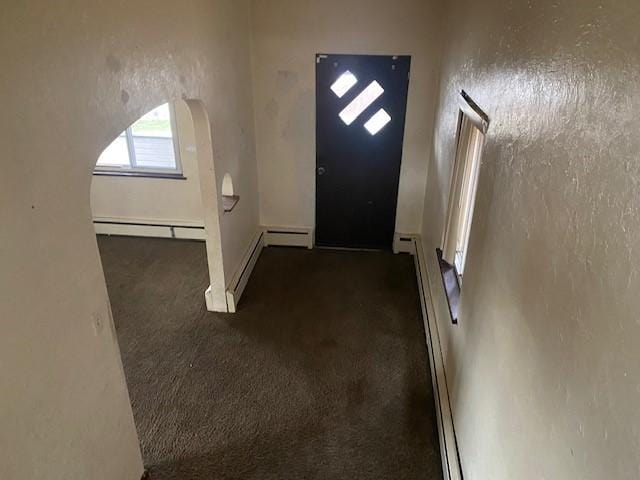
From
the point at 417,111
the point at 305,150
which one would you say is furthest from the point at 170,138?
the point at 417,111

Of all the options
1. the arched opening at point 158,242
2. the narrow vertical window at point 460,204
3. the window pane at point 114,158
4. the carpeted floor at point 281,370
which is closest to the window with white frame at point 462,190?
the narrow vertical window at point 460,204

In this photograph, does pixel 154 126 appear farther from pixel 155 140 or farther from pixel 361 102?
pixel 361 102

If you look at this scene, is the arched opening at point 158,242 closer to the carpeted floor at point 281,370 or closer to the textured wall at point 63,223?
the carpeted floor at point 281,370

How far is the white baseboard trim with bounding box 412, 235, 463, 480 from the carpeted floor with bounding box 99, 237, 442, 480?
11cm

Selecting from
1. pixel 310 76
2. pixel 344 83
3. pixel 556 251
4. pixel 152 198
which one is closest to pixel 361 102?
pixel 344 83

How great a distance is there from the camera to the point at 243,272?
4242 millimetres

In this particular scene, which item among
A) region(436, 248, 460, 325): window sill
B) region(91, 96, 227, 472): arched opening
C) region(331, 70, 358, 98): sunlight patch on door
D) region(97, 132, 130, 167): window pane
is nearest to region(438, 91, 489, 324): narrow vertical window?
region(436, 248, 460, 325): window sill

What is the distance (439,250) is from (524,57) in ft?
6.43

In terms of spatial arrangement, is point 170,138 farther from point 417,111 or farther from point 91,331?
point 91,331

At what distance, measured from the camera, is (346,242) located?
16.5ft

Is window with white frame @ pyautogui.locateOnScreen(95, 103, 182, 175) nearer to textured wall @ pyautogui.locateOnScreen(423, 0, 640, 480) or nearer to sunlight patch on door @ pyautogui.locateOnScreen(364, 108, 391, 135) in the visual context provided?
sunlight patch on door @ pyautogui.locateOnScreen(364, 108, 391, 135)

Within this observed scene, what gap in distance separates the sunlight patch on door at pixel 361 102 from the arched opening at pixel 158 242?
1.48 meters

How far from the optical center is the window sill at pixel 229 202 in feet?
12.5

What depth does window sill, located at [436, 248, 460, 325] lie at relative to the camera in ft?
9.02
